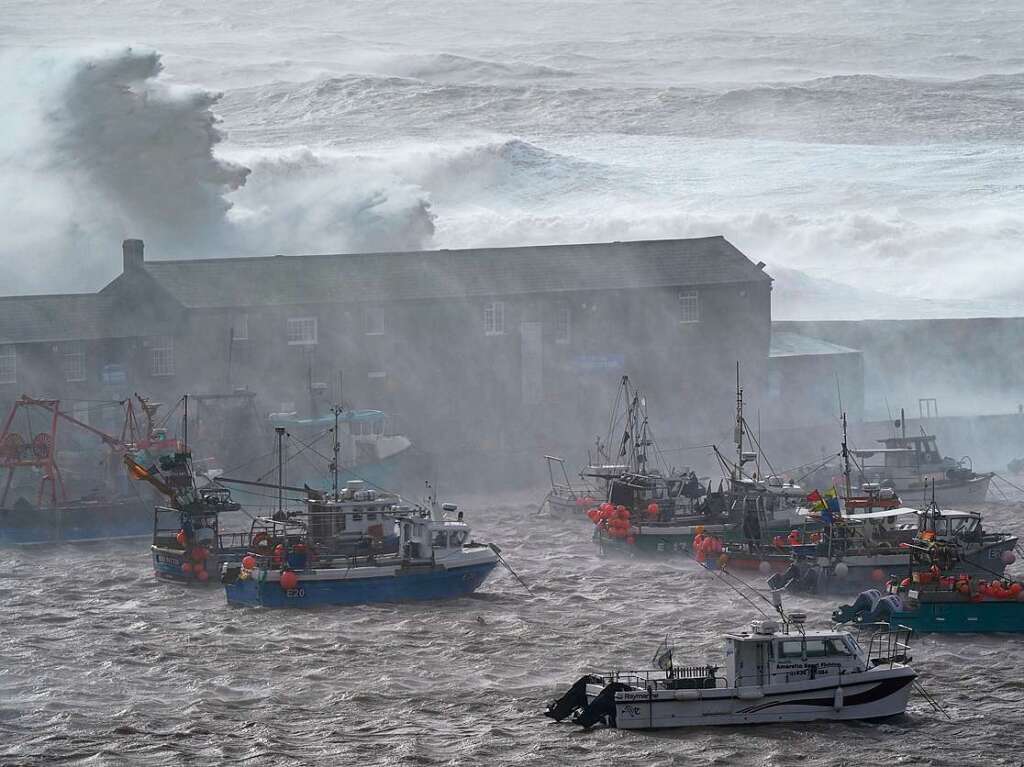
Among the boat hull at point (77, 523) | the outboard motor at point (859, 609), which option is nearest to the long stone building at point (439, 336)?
the boat hull at point (77, 523)

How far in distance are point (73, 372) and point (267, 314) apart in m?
6.87

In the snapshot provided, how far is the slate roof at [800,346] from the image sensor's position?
70.0 m

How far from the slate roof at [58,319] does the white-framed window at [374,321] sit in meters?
7.98

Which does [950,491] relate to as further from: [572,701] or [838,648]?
[572,701]

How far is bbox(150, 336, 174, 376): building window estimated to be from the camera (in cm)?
6272

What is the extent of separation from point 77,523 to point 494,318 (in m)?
20.2

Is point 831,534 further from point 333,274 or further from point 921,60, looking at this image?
point 921,60

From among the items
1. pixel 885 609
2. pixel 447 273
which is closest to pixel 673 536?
pixel 885 609

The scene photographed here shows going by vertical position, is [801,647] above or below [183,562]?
below

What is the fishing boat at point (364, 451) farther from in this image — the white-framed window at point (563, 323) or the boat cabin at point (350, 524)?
the boat cabin at point (350, 524)

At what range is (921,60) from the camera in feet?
585

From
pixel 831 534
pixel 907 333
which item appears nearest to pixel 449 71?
pixel 907 333

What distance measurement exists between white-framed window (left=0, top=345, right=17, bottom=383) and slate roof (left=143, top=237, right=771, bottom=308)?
593 cm

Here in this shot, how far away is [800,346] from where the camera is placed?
71.5m
